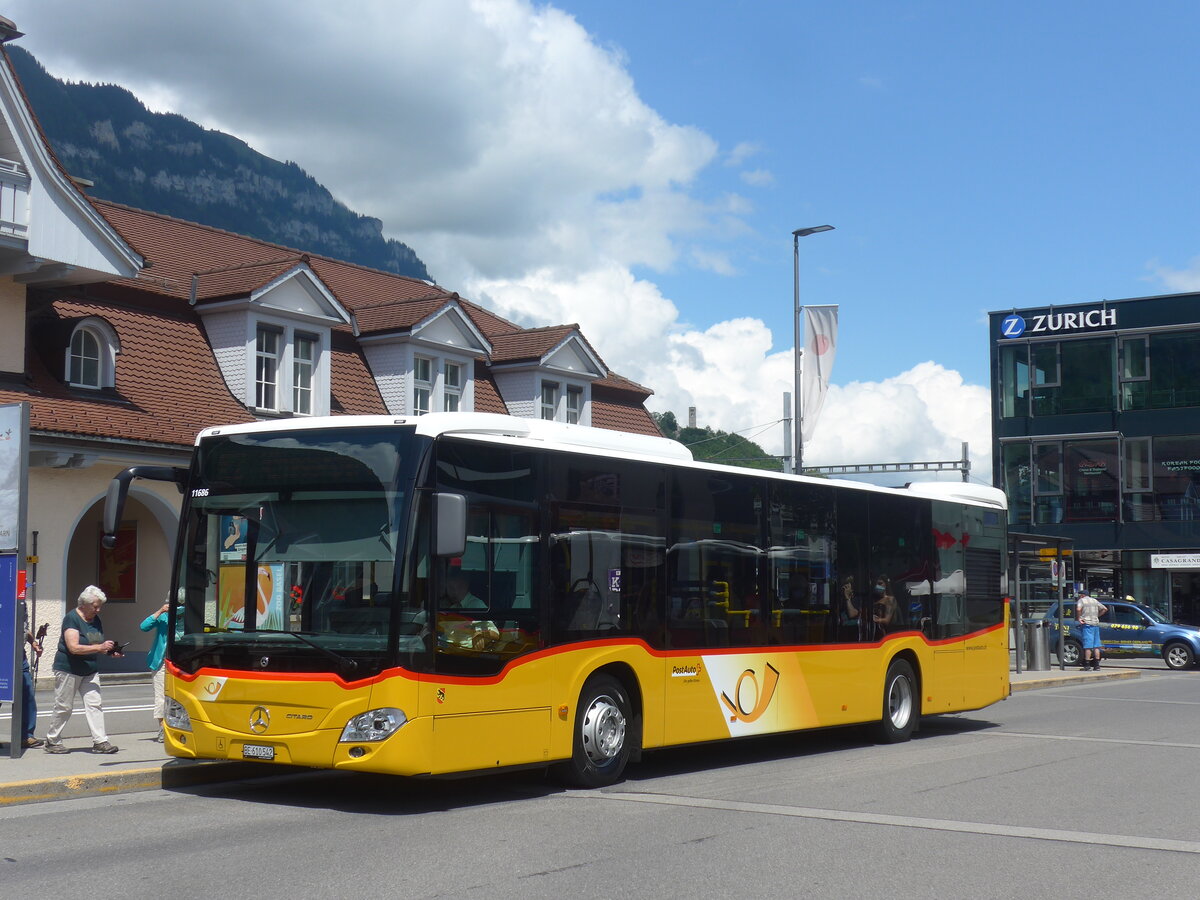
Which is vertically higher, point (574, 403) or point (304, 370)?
point (574, 403)

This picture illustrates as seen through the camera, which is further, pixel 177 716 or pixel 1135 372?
pixel 1135 372

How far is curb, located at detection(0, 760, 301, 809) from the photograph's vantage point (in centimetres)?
1046

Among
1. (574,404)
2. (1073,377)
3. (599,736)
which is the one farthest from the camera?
(1073,377)

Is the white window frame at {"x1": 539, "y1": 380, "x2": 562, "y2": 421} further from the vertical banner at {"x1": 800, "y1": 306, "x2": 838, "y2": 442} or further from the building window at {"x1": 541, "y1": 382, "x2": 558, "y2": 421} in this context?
the vertical banner at {"x1": 800, "y1": 306, "x2": 838, "y2": 442}

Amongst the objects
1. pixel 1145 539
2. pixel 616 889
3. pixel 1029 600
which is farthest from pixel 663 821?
pixel 1145 539

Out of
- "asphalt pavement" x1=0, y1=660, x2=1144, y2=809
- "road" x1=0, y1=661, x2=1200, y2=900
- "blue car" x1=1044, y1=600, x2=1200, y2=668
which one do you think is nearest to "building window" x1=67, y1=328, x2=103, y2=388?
"asphalt pavement" x1=0, y1=660, x2=1144, y2=809

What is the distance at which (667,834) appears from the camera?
9.11 m

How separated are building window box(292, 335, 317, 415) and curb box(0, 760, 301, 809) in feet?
56.9

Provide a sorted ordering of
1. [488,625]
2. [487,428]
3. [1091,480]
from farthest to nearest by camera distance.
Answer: [1091,480] < [487,428] < [488,625]

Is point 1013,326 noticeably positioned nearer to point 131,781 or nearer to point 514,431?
point 514,431

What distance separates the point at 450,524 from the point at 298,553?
128 centimetres

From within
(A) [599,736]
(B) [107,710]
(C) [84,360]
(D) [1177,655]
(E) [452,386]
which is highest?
(E) [452,386]

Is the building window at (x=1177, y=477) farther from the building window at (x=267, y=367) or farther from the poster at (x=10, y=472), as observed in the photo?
the poster at (x=10, y=472)

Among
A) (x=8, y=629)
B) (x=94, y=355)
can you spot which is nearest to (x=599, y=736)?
(x=8, y=629)
